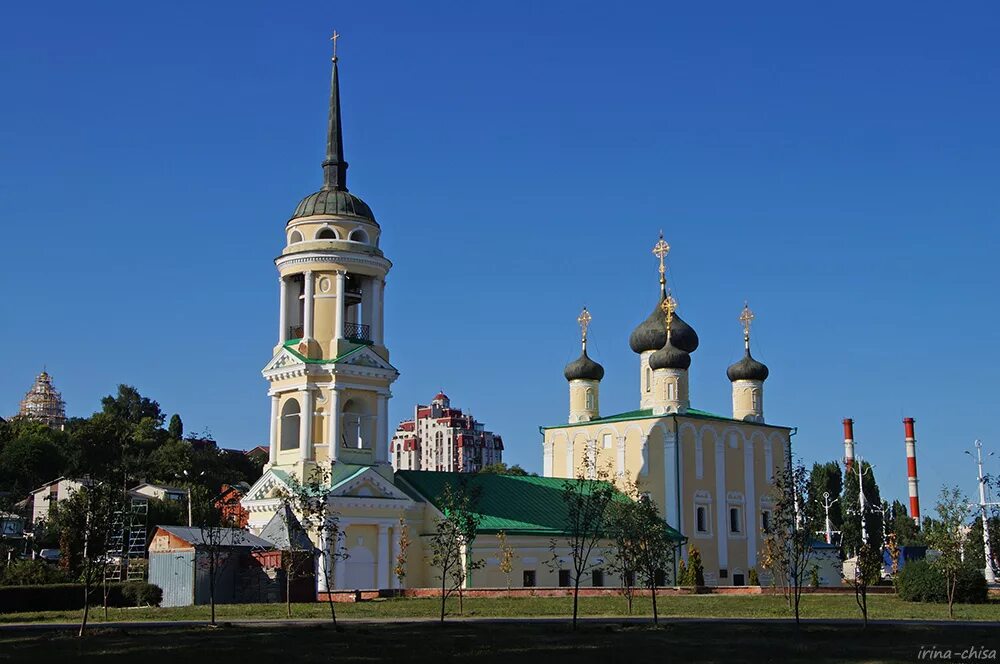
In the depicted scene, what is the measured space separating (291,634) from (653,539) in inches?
513

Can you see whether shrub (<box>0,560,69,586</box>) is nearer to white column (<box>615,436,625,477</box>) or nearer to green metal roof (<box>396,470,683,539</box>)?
green metal roof (<box>396,470,683,539</box>)

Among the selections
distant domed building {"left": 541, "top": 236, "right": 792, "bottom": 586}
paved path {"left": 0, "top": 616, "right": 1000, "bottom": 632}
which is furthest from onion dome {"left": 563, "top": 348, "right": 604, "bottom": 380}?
paved path {"left": 0, "top": 616, "right": 1000, "bottom": 632}

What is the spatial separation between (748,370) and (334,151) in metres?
23.6

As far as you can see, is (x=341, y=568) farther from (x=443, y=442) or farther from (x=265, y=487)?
(x=443, y=442)

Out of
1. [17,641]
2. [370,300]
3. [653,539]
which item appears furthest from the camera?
[370,300]

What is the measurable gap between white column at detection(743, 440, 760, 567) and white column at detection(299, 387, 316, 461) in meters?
22.0

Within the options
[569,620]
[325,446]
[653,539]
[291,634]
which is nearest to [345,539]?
[325,446]

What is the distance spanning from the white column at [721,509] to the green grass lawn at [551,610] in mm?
16566

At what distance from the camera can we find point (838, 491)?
276 feet

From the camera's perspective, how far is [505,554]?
4472 centimetres

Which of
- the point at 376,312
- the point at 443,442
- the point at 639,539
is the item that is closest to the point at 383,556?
the point at 376,312

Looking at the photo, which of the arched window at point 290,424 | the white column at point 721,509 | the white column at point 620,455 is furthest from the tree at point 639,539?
the white column at point 721,509

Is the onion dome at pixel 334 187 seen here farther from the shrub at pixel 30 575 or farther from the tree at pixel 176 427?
the tree at pixel 176 427

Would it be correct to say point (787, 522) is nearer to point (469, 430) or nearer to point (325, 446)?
point (325, 446)
